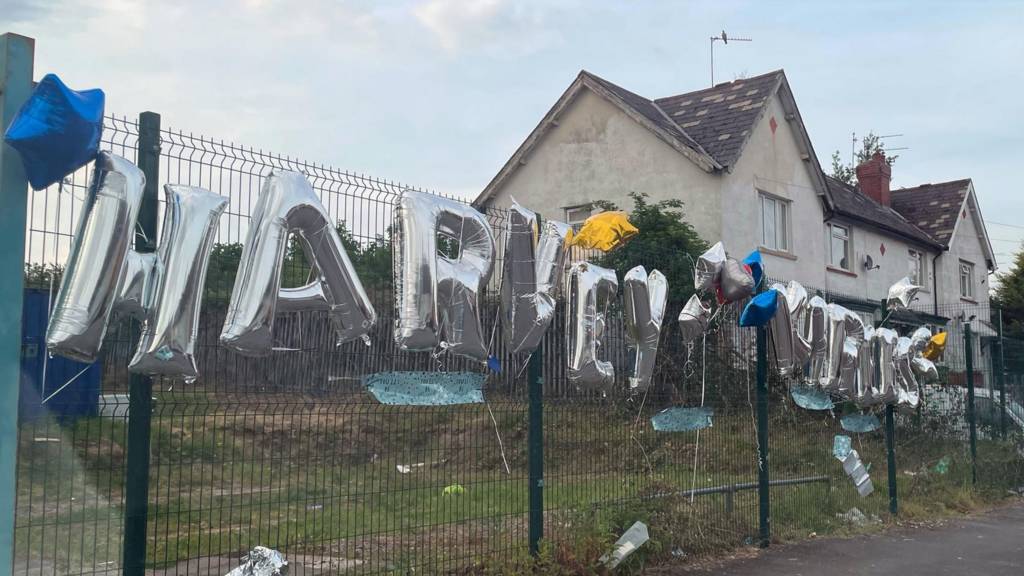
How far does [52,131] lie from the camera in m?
3.64

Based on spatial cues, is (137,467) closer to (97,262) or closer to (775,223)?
(97,262)

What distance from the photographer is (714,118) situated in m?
20.7

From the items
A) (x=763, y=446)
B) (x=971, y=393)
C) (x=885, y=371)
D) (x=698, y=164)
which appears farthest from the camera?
(x=698, y=164)

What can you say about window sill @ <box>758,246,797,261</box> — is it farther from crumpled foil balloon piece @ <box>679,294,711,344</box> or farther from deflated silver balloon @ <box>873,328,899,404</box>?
crumpled foil balloon piece @ <box>679,294,711,344</box>

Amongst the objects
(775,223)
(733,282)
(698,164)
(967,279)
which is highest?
(698,164)

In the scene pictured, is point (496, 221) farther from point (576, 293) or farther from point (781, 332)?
point (781, 332)

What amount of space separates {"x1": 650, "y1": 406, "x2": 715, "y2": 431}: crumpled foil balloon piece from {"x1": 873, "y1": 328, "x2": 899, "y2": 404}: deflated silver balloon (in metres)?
3.18

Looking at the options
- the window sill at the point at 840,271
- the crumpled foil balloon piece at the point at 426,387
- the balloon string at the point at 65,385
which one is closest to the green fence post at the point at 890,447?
the crumpled foil balloon piece at the point at 426,387

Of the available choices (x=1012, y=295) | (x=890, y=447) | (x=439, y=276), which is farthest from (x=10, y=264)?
(x=1012, y=295)

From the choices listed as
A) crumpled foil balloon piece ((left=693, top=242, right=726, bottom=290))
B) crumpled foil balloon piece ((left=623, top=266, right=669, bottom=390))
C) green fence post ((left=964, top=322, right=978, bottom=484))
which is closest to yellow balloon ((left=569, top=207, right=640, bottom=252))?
crumpled foil balloon piece ((left=623, top=266, right=669, bottom=390))

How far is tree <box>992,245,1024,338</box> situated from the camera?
35375 mm

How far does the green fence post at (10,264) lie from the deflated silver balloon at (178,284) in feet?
1.72

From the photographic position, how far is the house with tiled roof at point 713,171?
19.1 metres

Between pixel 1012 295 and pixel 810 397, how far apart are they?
31835mm
